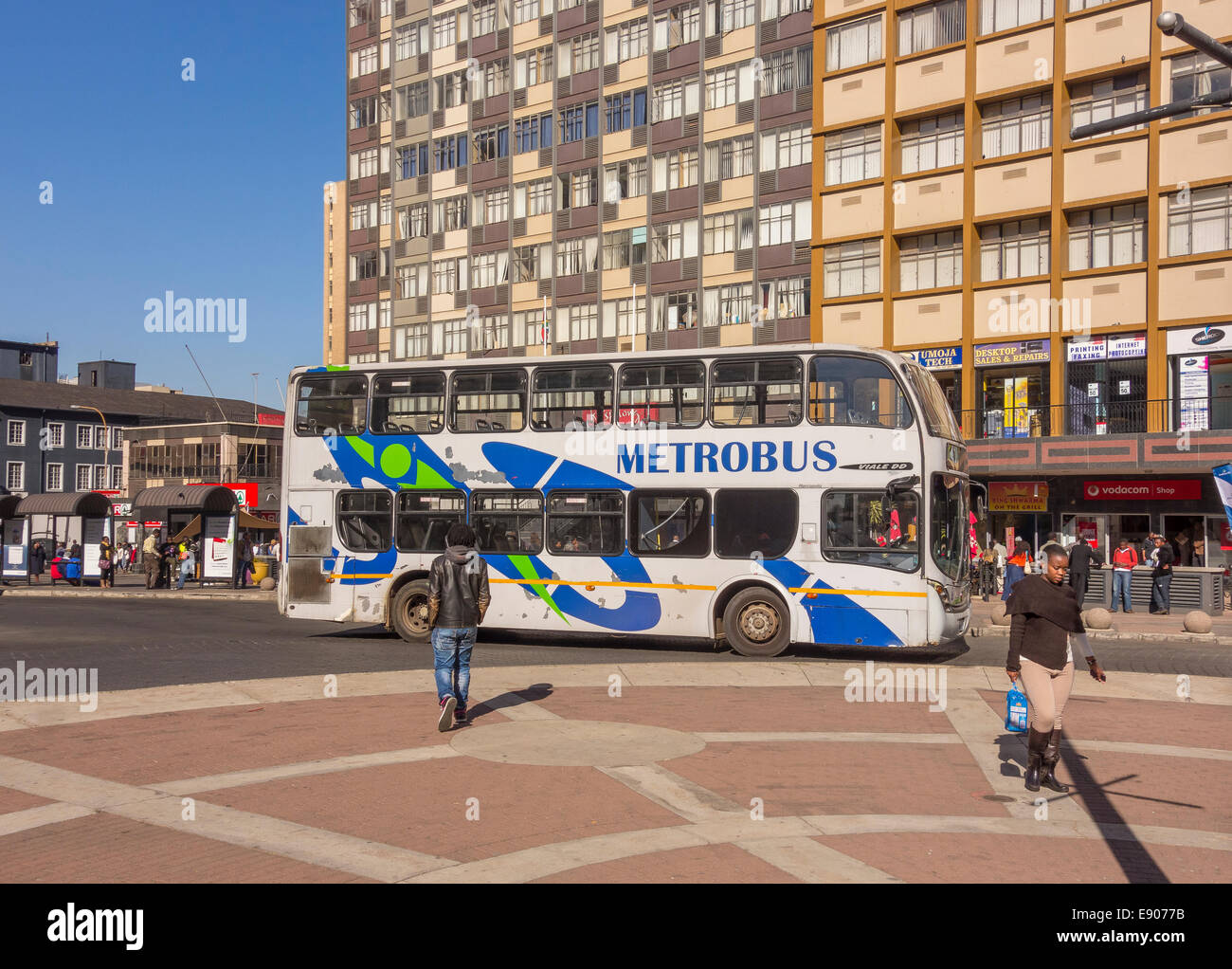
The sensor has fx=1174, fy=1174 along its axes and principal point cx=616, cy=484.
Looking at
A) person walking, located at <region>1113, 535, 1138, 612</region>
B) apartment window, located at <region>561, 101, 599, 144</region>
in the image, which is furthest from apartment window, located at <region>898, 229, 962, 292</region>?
apartment window, located at <region>561, 101, 599, 144</region>

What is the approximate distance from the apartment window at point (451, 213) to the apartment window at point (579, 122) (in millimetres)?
6455

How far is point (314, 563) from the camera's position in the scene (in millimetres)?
19281

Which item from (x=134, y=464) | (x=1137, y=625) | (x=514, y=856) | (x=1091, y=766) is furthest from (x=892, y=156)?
(x=134, y=464)

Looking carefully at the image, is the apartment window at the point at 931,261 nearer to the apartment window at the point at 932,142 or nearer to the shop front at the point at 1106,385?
the apartment window at the point at 932,142

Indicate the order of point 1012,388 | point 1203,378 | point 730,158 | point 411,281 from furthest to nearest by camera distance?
point 411,281
point 730,158
point 1012,388
point 1203,378

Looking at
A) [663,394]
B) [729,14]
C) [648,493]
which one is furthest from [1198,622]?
[729,14]

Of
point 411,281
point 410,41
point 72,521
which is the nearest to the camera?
point 72,521

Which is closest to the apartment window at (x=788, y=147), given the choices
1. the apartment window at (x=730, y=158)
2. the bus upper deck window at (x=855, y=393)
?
the apartment window at (x=730, y=158)

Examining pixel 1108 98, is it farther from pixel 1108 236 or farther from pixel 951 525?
pixel 951 525

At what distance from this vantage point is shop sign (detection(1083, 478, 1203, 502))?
111 ft

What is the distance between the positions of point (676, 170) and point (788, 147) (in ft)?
18.3

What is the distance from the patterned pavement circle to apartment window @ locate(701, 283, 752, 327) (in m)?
33.9

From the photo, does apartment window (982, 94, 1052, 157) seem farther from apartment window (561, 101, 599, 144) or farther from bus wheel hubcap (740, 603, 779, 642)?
bus wheel hubcap (740, 603, 779, 642)

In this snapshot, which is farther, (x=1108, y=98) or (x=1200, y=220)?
(x=1108, y=98)
